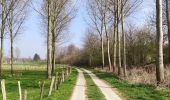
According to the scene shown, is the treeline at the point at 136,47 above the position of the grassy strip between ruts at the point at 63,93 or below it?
above

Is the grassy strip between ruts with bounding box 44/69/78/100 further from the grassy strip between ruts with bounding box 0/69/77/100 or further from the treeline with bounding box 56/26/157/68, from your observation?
the treeline with bounding box 56/26/157/68

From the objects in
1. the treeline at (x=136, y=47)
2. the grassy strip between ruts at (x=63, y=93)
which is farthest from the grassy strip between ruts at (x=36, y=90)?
the treeline at (x=136, y=47)

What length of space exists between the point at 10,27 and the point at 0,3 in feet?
22.0

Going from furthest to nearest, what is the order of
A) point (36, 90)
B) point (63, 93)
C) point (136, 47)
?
point (136, 47)
point (36, 90)
point (63, 93)

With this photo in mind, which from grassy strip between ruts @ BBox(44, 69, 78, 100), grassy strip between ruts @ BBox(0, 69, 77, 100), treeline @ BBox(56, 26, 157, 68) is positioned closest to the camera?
grassy strip between ruts @ BBox(44, 69, 78, 100)

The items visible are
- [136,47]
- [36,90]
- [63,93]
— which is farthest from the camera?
[136,47]

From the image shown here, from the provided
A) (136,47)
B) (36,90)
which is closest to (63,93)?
(36,90)

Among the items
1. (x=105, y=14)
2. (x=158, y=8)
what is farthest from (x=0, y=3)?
(x=158, y=8)

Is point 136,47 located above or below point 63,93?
above

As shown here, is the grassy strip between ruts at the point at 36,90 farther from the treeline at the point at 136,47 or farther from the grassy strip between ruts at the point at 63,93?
the treeline at the point at 136,47

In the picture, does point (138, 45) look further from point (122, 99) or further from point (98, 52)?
point (122, 99)

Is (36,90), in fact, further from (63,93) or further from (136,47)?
(136,47)

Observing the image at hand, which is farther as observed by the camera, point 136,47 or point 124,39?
point 136,47

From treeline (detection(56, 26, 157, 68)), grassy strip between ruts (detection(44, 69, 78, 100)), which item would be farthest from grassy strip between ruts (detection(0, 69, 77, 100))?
treeline (detection(56, 26, 157, 68))
